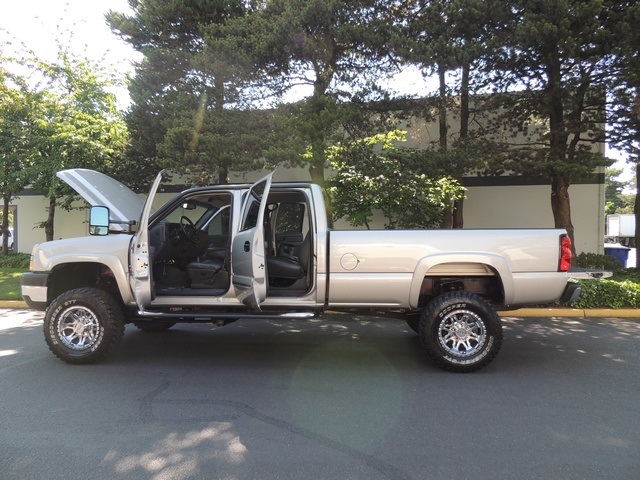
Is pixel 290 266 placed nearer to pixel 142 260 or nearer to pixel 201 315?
pixel 201 315

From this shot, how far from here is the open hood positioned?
201 inches

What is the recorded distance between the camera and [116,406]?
3.94m

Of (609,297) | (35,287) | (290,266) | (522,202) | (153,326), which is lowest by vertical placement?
(153,326)

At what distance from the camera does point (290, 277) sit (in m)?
5.49

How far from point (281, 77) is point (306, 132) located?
2.15 m

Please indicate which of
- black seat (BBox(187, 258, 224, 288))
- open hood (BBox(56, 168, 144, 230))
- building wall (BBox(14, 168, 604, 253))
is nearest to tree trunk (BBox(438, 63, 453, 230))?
building wall (BBox(14, 168, 604, 253))

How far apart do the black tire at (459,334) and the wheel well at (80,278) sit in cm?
376

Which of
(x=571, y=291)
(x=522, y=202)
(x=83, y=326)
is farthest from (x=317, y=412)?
(x=522, y=202)

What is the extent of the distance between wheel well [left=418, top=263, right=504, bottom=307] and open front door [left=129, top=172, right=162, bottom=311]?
3216mm

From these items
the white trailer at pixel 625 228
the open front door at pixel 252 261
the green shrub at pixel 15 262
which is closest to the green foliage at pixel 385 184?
the open front door at pixel 252 261

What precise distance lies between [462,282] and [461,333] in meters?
0.71

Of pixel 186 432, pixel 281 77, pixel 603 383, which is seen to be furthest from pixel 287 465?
pixel 281 77

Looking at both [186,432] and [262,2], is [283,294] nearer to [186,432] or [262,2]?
[186,432]

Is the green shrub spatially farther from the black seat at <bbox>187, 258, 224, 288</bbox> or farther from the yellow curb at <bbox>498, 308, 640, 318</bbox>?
the yellow curb at <bbox>498, 308, 640, 318</bbox>
